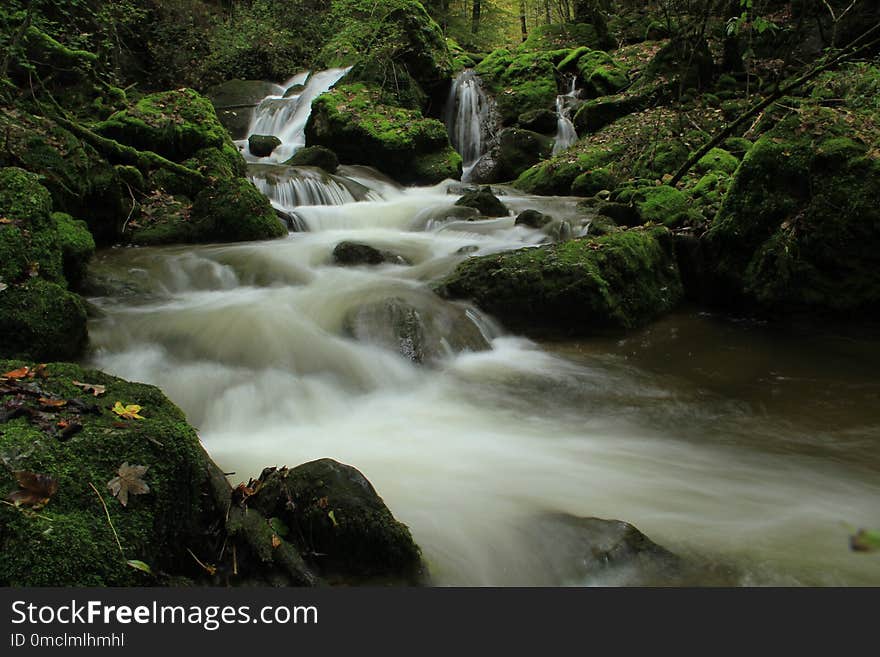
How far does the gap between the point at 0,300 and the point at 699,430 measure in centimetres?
535

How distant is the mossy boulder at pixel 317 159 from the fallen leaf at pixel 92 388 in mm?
10402

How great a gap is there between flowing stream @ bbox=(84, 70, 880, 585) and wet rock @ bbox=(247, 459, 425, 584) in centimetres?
35

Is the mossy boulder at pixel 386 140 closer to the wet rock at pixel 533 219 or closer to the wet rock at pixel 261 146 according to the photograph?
the wet rock at pixel 261 146

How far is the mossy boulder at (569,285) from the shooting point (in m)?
6.34

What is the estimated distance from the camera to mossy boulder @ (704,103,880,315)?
619 centimetres

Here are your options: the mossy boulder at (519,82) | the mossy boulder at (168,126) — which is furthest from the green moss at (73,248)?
the mossy boulder at (519,82)

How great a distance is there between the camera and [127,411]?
2.52 metres

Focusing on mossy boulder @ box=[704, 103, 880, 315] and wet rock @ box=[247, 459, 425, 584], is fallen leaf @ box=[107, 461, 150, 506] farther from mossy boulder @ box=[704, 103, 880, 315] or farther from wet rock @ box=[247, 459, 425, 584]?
mossy boulder @ box=[704, 103, 880, 315]

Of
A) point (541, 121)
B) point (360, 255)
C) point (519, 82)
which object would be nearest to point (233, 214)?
point (360, 255)

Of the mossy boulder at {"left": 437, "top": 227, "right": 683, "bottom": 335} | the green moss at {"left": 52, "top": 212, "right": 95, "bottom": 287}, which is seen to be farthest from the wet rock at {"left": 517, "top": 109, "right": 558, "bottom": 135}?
the green moss at {"left": 52, "top": 212, "right": 95, "bottom": 287}

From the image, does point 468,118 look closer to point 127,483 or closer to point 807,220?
point 807,220

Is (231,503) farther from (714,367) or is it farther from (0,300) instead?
(714,367)

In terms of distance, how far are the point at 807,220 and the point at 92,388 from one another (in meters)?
6.97

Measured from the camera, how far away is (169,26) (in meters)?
18.7
